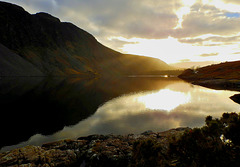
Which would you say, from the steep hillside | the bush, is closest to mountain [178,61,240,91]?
the bush

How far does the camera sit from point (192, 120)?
94.4ft

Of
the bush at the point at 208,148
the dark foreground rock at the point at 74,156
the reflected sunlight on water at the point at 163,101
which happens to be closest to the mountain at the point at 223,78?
the reflected sunlight on water at the point at 163,101

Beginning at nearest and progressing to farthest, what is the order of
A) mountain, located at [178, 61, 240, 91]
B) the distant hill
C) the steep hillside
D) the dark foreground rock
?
1. the dark foreground rock
2. mountain, located at [178, 61, 240, 91]
3. the distant hill
4. the steep hillside

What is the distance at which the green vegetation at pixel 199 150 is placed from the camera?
940cm

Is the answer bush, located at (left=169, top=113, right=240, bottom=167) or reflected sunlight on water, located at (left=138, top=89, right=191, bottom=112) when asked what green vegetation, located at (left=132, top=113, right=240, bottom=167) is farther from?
reflected sunlight on water, located at (left=138, top=89, right=191, bottom=112)

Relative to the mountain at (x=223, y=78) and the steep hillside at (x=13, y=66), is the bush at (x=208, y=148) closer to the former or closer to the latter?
the mountain at (x=223, y=78)

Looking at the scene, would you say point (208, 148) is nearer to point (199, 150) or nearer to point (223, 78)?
point (199, 150)

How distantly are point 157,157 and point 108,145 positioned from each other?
577cm

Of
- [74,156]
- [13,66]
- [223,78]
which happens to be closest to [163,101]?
[74,156]

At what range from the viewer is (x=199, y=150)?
1005cm

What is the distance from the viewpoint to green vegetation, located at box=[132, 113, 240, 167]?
940 cm

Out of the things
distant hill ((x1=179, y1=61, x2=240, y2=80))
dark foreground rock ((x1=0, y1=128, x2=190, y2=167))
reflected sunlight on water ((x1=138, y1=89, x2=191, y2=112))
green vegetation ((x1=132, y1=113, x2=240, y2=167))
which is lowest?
reflected sunlight on water ((x1=138, y1=89, x2=191, y2=112))

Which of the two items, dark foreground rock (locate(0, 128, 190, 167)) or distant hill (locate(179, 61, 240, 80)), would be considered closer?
dark foreground rock (locate(0, 128, 190, 167))

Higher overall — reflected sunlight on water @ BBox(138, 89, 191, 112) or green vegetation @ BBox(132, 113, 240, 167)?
green vegetation @ BBox(132, 113, 240, 167)
